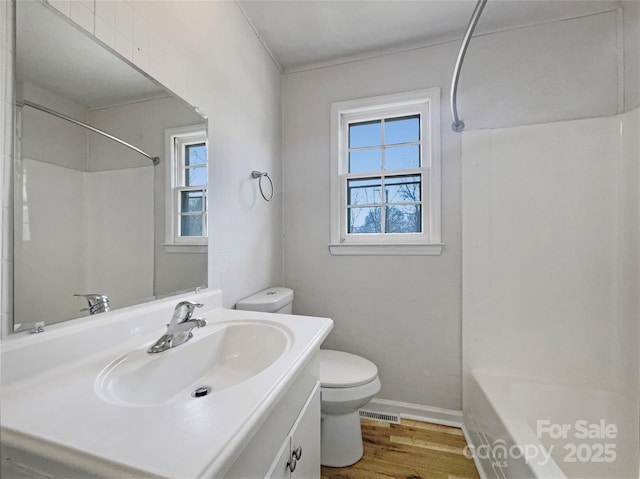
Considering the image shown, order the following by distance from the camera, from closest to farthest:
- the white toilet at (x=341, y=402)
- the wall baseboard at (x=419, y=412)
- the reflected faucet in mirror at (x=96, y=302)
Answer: the reflected faucet in mirror at (x=96, y=302)
the white toilet at (x=341, y=402)
the wall baseboard at (x=419, y=412)

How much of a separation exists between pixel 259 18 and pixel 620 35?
200 centimetres

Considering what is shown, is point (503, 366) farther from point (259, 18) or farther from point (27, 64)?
point (259, 18)

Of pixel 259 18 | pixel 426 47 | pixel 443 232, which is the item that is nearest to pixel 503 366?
pixel 443 232

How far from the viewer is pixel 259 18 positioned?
1545mm

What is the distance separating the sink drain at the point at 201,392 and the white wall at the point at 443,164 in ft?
3.75

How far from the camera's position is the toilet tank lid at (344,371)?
1311 millimetres

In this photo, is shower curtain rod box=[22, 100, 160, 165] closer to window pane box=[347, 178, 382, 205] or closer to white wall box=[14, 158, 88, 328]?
white wall box=[14, 158, 88, 328]

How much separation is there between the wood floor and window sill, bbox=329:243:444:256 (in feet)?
3.49

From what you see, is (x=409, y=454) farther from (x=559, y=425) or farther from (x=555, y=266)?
(x=555, y=266)

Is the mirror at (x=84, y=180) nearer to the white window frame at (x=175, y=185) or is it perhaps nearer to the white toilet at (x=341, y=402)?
the white window frame at (x=175, y=185)

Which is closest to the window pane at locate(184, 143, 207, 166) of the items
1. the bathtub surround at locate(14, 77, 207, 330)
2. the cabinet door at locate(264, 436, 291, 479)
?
the bathtub surround at locate(14, 77, 207, 330)

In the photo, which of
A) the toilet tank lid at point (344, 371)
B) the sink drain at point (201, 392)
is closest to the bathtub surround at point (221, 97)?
the sink drain at point (201, 392)

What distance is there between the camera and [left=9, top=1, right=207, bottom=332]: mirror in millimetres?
633

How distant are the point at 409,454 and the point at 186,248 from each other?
1.54 meters
